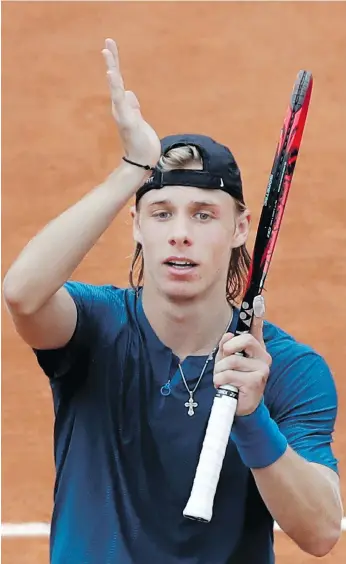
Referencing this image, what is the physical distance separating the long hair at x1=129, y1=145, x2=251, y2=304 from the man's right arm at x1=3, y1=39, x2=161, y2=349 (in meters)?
0.26

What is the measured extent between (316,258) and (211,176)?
3712 mm

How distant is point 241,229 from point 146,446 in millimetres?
720

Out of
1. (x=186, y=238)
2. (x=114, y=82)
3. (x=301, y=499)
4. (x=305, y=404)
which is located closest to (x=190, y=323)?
(x=186, y=238)

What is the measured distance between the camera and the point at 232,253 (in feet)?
12.3

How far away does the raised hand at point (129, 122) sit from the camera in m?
3.14

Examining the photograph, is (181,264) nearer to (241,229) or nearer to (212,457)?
(241,229)

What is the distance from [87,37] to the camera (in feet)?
24.4

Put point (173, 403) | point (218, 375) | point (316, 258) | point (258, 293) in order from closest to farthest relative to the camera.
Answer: point (218, 375) → point (258, 293) → point (173, 403) → point (316, 258)

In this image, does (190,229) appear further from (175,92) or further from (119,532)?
(175,92)

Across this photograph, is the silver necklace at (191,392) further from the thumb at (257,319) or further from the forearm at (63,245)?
the forearm at (63,245)

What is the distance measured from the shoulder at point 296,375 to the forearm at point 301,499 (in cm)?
24

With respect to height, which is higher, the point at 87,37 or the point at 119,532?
the point at 87,37

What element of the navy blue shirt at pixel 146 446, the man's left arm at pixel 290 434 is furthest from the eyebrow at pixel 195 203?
the man's left arm at pixel 290 434

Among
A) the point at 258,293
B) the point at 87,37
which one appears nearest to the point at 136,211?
the point at 258,293
